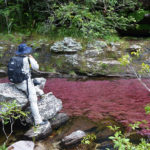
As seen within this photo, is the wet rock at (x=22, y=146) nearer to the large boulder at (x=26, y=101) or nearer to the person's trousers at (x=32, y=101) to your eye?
the person's trousers at (x=32, y=101)

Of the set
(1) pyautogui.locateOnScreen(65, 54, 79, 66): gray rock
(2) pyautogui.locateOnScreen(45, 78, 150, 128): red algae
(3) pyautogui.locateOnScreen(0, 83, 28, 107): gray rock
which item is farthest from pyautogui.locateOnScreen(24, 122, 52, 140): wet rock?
(1) pyautogui.locateOnScreen(65, 54, 79, 66): gray rock

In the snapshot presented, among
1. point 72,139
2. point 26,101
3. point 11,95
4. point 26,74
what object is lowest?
point 72,139

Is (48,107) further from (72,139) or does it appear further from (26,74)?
(72,139)

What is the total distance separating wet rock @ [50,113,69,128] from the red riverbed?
31 centimetres

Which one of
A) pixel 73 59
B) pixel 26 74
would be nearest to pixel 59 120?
pixel 26 74

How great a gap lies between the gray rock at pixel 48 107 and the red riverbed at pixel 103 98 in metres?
0.48

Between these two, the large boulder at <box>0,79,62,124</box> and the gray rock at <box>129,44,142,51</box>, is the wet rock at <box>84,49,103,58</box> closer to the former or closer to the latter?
the gray rock at <box>129,44,142,51</box>

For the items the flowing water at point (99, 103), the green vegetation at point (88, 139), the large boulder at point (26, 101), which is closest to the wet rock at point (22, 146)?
the flowing water at point (99, 103)

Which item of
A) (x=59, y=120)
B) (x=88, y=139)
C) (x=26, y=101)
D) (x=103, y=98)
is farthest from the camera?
(x=103, y=98)

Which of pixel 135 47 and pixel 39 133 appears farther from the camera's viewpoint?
pixel 135 47

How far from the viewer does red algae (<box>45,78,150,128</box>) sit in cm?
425

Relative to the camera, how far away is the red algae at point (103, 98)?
13.9 feet

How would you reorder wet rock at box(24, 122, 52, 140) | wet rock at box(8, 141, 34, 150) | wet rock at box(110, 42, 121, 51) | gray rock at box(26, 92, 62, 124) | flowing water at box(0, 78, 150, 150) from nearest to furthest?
1. wet rock at box(8, 141, 34, 150)
2. wet rock at box(24, 122, 52, 140)
3. flowing water at box(0, 78, 150, 150)
4. gray rock at box(26, 92, 62, 124)
5. wet rock at box(110, 42, 121, 51)

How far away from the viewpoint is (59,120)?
13.2 feet
